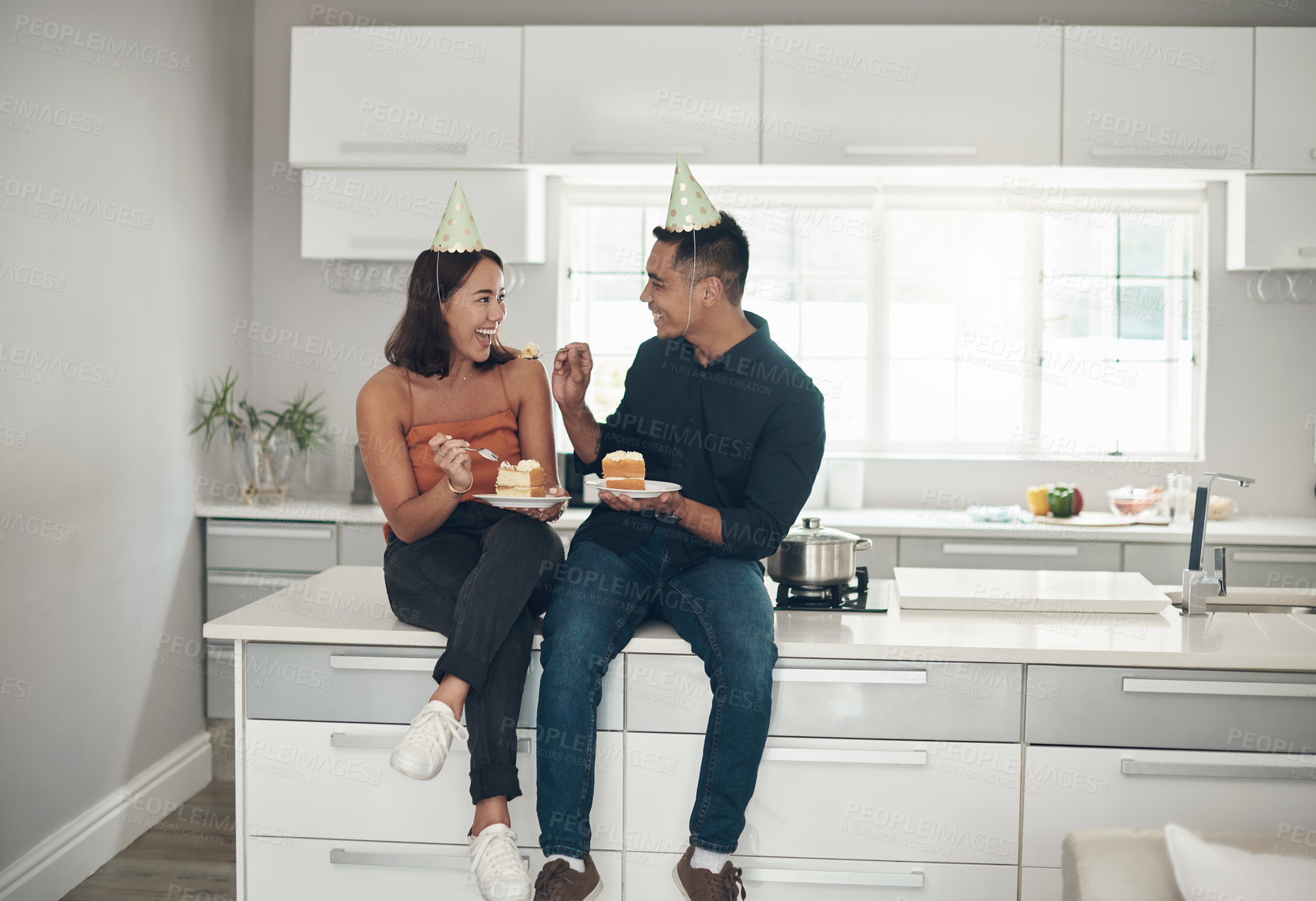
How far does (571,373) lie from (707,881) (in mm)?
949

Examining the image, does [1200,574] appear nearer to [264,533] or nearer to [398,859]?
[398,859]

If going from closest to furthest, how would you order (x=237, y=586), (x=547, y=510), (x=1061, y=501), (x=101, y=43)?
(x=547, y=510), (x=101, y=43), (x=237, y=586), (x=1061, y=501)

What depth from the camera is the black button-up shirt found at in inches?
76.7

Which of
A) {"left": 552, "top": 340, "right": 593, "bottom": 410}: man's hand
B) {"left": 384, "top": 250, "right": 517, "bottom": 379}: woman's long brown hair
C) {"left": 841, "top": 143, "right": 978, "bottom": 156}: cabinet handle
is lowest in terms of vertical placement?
{"left": 552, "top": 340, "right": 593, "bottom": 410}: man's hand

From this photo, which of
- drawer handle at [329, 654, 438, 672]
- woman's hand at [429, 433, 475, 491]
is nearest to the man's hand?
woman's hand at [429, 433, 475, 491]

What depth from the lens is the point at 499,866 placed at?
1687 millimetres

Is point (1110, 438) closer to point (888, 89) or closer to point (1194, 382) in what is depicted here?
point (1194, 382)

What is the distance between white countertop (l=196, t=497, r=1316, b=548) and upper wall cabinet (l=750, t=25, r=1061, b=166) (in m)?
1.12

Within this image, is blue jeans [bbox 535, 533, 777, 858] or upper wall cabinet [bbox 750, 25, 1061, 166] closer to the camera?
blue jeans [bbox 535, 533, 777, 858]

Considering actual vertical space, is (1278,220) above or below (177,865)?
above

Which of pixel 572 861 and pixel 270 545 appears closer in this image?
pixel 572 861

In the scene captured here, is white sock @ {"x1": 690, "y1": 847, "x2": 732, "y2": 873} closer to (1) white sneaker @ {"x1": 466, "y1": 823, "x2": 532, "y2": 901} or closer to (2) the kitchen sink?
(1) white sneaker @ {"x1": 466, "y1": 823, "x2": 532, "y2": 901}

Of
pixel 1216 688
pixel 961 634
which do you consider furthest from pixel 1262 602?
pixel 961 634

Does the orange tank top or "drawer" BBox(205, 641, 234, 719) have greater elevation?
the orange tank top
